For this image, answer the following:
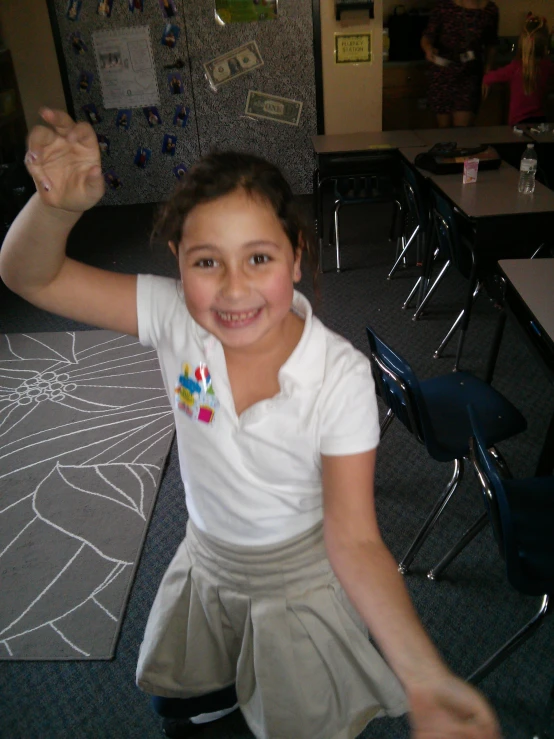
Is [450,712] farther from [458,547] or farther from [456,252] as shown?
[456,252]

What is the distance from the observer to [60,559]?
203 centimetres

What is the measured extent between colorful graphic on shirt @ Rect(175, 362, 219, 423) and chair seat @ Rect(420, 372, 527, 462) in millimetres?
916

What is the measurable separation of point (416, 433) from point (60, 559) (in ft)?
4.04

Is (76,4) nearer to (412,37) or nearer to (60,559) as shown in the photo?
(412,37)

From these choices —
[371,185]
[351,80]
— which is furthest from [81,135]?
[351,80]

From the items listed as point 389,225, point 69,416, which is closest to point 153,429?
point 69,416

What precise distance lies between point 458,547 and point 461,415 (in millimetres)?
395

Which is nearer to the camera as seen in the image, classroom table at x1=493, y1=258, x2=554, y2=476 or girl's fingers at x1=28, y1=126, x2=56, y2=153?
girl's fingers at x1=28, y1=126, x2=56, y2=153

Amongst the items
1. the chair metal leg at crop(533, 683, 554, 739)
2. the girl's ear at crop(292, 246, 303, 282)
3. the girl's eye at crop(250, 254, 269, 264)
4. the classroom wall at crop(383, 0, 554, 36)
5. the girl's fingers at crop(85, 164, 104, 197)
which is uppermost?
the classroom wall at crop(383, 0, 554, 36)

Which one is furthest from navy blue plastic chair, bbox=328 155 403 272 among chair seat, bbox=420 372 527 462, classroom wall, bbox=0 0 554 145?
chair seat, bbox=420 372 527 462

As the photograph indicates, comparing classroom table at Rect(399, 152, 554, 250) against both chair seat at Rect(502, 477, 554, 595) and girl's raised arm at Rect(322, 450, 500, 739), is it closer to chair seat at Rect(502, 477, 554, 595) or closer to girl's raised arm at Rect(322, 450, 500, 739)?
chair seat at Rect(502, 477, 554, 595)

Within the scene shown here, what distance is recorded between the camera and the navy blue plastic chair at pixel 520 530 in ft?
4.07

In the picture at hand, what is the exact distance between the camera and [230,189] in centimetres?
86

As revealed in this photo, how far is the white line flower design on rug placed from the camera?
1826 mm
